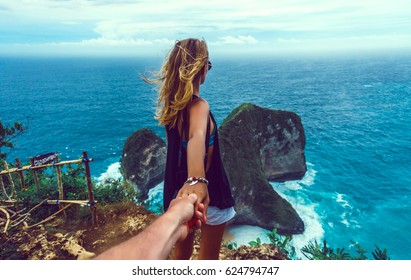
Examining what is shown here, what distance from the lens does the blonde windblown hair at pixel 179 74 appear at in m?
2.15

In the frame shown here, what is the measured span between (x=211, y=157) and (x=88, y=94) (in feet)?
344

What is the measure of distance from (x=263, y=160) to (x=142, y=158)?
16377 mm

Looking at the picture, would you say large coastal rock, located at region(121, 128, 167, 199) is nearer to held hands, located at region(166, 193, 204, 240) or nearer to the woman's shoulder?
the woman's shoulder

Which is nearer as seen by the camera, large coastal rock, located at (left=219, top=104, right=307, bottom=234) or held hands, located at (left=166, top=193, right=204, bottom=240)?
held hands, located at (left=166, top=193, right=204, bottom=240)

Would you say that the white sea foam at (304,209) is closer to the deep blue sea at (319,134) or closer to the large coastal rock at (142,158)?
the deep blue sea at (319,134)

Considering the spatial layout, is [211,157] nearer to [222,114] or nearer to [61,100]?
[222,114]

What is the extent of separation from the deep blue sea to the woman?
966 millimetres

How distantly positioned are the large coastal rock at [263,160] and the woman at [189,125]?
24.3 metres

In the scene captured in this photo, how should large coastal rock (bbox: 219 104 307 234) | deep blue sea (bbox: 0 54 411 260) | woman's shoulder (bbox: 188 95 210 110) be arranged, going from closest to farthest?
woman's shoulder (bbox: 188 95 210 110)
large coastal rock (bbox: 219 104 307 234)
deep blue sea (bbox: 0 54 411 260)

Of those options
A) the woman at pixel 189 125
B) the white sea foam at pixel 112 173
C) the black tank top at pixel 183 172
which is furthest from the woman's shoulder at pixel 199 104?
the white sea foam at pixel 112 173

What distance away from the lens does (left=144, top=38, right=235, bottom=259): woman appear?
1.95 meters

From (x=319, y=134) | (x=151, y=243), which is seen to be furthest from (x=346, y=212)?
(x=151, y=243)

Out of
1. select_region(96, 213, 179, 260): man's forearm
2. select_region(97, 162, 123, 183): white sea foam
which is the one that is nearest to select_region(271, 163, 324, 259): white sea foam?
select_region(97, 162, 123, 183): white sea foam

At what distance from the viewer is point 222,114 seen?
58875 mm
